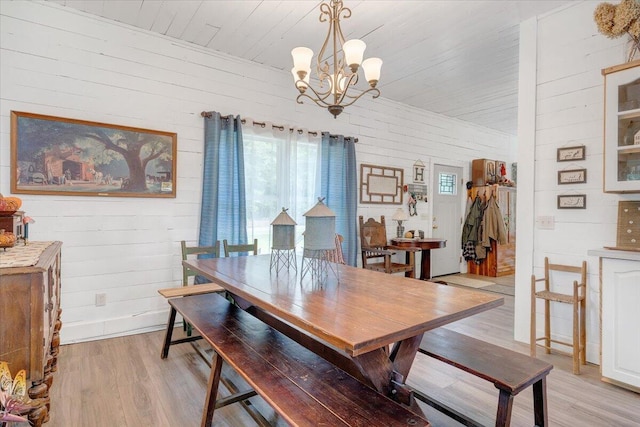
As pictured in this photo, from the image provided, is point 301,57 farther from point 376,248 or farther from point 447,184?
point 447,184

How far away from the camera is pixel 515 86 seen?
447 cm

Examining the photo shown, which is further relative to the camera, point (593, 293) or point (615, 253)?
point (593, 293)

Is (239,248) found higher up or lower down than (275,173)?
lower down

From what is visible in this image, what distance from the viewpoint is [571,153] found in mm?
2834

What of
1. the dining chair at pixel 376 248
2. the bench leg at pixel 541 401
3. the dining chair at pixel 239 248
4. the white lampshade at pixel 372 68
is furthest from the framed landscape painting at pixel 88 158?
the bench leg at pixel 541 401

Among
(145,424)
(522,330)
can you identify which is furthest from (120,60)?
(522,330)

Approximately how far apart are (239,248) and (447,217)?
13.5 feet

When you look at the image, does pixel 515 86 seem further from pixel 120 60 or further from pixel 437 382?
pixel 120 60

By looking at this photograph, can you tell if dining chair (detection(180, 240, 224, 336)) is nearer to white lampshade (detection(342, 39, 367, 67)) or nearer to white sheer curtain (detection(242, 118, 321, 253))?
white sheer curtain (detection(242, 118, 321, 253))

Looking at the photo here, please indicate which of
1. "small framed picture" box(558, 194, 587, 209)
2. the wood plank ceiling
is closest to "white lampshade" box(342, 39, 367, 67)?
the wood plank ceiling

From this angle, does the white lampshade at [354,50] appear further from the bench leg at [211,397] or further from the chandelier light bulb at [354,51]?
the bench leg at [211,397]

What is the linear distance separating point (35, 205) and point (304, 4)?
2.73m

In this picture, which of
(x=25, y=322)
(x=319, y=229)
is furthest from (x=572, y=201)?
(x=25, y=322)

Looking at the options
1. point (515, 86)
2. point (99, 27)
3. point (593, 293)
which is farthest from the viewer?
point (515, 86)
